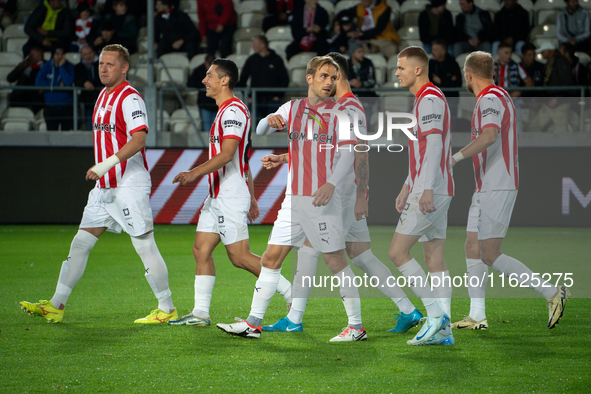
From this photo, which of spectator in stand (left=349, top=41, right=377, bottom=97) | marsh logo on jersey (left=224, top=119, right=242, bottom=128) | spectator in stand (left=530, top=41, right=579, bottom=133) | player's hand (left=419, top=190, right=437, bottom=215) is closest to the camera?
player's hand (left=419, top=190, right=437, bottom=215)

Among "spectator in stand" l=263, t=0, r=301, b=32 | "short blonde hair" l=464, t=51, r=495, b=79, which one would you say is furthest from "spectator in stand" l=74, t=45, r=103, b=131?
"short blonde hair" l=464, t=51, r=495, b=79

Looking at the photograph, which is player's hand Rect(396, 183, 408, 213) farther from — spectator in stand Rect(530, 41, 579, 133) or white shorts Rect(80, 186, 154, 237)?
spectator in stand Rect(530, 41, 579, 133)

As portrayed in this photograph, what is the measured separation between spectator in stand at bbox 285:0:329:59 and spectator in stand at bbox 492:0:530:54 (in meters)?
3.41

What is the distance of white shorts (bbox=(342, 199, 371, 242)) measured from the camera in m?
4.84

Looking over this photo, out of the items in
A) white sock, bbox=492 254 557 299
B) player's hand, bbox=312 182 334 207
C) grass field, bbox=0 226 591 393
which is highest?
player's hand, bbox=312 182 334 207

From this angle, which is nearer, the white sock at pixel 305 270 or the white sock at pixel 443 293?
the white sock at pixel 443 293

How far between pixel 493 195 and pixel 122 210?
2.65 metres

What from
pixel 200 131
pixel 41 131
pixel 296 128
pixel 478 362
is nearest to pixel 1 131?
pixel 41 131

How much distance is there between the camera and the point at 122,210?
5262mm

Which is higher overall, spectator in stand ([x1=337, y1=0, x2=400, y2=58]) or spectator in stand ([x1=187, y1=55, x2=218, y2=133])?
spectator in stand ([x1=337, y1=0, x2=400, y2=58])

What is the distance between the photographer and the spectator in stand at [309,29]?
14484mm

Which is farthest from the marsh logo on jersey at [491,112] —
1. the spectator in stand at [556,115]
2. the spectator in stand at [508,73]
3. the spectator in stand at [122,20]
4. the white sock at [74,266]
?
the spectator in stand at [122,20]

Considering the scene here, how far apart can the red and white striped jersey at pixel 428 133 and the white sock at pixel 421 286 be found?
19.0 inches

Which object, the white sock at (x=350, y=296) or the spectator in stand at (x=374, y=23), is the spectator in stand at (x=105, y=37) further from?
the white sock at (x=350, y=296)
